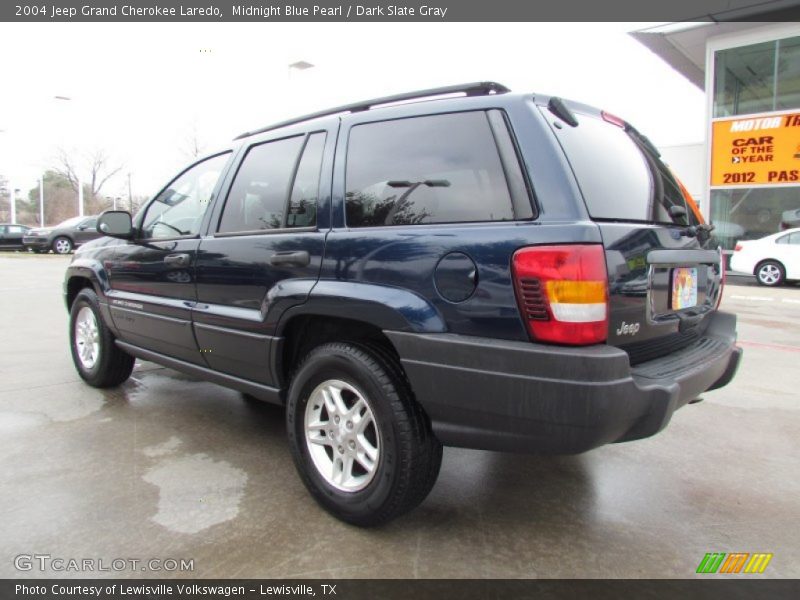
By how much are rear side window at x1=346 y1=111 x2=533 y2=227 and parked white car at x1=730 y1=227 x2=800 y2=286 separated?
13.5 m

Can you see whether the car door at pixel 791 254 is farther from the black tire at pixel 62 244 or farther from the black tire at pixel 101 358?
the black tire at pixel 62 244

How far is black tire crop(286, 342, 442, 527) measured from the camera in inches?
87.4

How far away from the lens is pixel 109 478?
2.88 metres

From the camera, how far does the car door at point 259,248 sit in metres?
2.66

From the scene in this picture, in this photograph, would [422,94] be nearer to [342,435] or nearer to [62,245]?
[342,435]

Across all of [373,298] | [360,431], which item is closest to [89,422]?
[360,431]

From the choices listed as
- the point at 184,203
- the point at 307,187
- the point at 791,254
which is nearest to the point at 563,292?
the point at 307,187

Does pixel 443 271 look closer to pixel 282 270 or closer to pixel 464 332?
pixel 464 332

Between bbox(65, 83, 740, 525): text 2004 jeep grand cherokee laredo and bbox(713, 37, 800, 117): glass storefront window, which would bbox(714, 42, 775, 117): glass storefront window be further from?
bbox(65, 83, 740, 525): text 2004 jeep grand cherokee laredo

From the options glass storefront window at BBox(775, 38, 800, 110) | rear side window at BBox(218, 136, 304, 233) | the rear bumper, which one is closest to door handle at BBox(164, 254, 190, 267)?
rear side window at BBox(218, 136, 304, 233)

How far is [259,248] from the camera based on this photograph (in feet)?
9.32

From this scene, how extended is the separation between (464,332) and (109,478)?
209 cm

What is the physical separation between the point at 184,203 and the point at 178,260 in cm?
50

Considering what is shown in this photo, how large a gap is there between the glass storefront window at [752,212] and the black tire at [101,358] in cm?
1590
